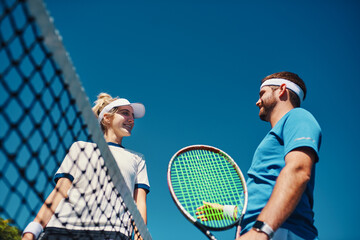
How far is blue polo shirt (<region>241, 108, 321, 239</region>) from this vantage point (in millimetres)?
2029

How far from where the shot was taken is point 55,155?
2.14 meters

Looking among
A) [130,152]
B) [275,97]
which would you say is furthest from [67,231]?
[275,97]

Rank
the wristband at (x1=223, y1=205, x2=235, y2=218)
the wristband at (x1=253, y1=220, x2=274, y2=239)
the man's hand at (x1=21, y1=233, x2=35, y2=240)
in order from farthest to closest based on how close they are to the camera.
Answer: the wristband at (x1=223, y1=205, x2=235, y2=218), the man's hand at (x1=21, y1=233, x2=35, y2=240), the wristband at (x1=253, y1=220, x2=274, y2=239)

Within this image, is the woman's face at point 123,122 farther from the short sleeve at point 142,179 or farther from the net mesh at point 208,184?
the net mesh at point 208,184

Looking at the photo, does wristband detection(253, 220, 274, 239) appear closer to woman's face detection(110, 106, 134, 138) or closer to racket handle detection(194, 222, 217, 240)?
racket handle detection(194, 222, 217, 240)

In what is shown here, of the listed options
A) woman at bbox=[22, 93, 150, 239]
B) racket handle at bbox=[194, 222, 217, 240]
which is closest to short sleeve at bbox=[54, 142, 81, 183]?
woman at bbox=[22, 93, 150, 239]

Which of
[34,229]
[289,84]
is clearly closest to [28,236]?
[34,229]

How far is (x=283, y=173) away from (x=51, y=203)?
1906 millimetres

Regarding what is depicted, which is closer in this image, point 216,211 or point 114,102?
point 216,211

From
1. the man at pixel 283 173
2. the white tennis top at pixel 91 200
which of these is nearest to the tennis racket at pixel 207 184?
the man at pixel 283 173

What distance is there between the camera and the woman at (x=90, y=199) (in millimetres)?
2465

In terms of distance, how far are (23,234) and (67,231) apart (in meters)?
0.32

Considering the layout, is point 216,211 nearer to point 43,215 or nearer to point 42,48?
point 43,215

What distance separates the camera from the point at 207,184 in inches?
114
